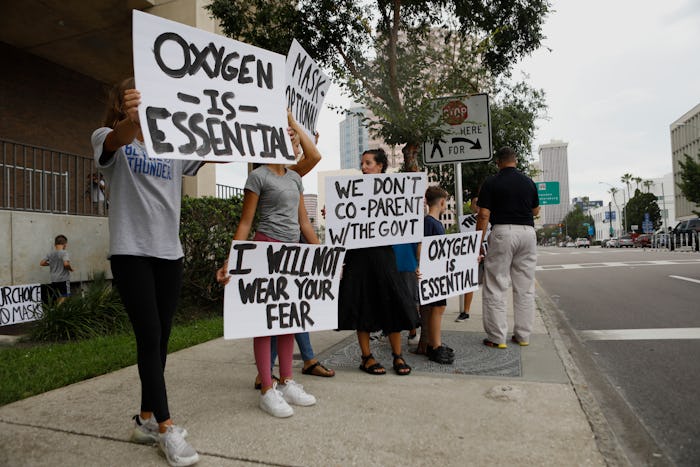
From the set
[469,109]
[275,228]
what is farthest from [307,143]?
[469,109]

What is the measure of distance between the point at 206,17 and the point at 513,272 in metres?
9.02

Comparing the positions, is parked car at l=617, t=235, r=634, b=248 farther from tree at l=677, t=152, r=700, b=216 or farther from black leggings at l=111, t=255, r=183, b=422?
black leggings at l=111, t=255, r=183, b=422

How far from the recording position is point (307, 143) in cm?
356

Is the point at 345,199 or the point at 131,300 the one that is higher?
the point at 345,199

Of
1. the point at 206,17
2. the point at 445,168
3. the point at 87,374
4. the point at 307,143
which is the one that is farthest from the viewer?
the point at 445,168

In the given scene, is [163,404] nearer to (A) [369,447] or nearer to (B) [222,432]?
(B) [222,432]

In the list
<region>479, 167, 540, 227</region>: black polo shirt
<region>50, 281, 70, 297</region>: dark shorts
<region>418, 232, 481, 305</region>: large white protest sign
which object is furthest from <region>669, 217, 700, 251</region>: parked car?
<region>50, 281, 70, 297</region>: dark shorts

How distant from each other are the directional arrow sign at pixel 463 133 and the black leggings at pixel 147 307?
4865 millimetres

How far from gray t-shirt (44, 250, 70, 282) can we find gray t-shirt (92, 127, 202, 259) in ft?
18.8

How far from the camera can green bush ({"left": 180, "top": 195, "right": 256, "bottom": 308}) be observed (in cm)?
782

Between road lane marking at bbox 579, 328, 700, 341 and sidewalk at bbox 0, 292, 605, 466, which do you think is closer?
sidewalk at bbox 0, 292, 605, 466

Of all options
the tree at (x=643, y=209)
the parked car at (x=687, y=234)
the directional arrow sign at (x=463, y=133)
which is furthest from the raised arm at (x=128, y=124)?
the tree at (x=643, y=209)

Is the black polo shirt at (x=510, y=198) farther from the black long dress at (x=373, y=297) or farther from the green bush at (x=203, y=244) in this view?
the green bush at (x=203, y=244)

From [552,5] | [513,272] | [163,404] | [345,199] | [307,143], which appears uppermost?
[552,5]
